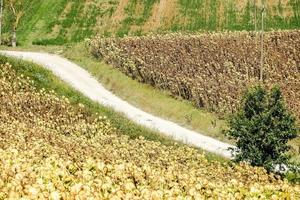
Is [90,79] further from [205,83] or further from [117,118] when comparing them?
[117,118]

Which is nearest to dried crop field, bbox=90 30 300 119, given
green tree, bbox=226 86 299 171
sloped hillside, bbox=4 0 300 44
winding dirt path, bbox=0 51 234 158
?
winding dirt path, bbox=0 51 234 158

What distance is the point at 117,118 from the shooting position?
35.3m

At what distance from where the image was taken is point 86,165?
14219 mm

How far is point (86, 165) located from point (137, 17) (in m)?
54.2

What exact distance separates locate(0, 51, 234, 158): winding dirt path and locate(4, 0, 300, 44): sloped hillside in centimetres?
1085

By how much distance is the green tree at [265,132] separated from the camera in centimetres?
2794

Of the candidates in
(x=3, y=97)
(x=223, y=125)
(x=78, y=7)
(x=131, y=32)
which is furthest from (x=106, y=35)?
(x=3, y=97)

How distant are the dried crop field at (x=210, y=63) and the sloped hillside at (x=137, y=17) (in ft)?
39.1

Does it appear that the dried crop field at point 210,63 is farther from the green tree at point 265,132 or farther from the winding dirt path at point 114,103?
the green tree at point 265,132

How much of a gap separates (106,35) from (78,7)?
25.7ft

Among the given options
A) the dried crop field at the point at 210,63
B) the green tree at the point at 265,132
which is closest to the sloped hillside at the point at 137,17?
the dried crop field at the point at 210,63

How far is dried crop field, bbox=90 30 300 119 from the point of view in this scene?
43062mm

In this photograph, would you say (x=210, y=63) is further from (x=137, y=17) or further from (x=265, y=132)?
(x=137, y=17)

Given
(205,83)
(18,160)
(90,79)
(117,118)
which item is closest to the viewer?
(18,160)
